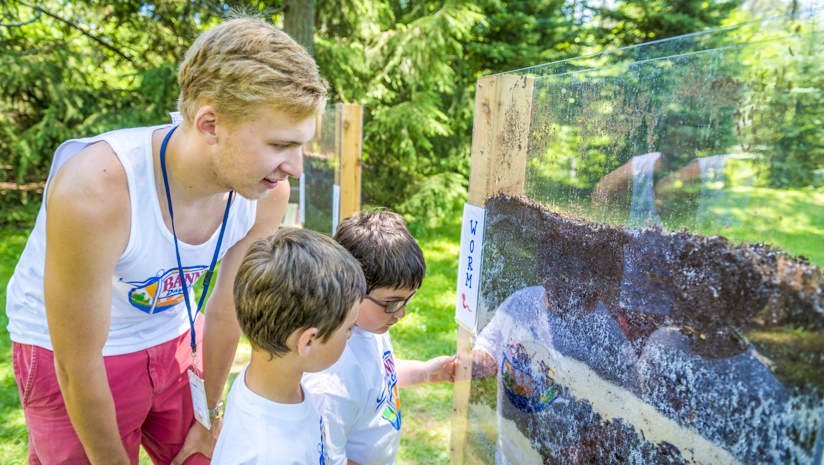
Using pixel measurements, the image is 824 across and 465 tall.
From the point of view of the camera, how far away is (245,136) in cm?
125

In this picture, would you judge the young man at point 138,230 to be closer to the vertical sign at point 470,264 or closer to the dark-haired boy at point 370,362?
the dark-haired boy at point 370,362

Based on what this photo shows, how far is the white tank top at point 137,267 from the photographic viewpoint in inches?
50.8

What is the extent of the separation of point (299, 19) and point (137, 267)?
19.3ft

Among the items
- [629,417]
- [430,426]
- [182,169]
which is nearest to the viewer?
[629,417]

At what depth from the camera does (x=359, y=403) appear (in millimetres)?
1488

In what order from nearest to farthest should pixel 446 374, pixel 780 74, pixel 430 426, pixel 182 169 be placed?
1. pixel 780 74
2. pixel 182 169
3. pixel 446 374
4. pixel 430 426

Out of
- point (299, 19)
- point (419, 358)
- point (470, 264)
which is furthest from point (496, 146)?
point (299, 19)

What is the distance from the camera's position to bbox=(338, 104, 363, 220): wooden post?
365 cm

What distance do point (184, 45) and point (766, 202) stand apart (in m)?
8.38

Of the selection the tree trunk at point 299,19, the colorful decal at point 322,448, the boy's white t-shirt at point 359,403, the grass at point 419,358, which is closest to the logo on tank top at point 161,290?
the boy's white t-shirt at point 359,403

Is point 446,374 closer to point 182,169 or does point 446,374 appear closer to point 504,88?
point 504,88

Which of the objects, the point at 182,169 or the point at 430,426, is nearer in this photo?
the point at 182,169

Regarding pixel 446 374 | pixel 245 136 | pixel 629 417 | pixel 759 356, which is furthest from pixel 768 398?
pixel 446 374

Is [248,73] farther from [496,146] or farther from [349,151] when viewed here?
[349,151]
